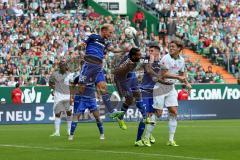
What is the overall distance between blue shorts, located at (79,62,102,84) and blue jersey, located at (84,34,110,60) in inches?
16.2

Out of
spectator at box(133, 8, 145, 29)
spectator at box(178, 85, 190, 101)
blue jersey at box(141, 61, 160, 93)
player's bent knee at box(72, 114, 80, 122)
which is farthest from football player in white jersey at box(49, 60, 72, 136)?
spectator at box(133, 8, 145, 29)

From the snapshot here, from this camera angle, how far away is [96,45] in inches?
968

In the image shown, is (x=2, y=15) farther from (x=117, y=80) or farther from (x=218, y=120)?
(x=117, y=80)

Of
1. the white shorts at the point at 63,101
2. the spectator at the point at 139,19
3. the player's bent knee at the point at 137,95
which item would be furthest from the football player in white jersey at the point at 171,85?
the spectator at the point at 139,19

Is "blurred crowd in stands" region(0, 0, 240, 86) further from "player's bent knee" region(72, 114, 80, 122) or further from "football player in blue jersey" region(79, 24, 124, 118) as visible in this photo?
"football player in blue jersey" region(79, 24, 124, 118)

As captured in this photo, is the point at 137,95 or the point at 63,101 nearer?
the point at 137,95

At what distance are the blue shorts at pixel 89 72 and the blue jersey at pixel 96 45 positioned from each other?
412 millimetres

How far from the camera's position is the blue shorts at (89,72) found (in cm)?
2505

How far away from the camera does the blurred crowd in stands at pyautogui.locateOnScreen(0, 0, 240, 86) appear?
43.3m

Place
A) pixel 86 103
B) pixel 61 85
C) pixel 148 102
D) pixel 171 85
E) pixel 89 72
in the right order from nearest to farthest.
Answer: pixel 171 85
pixel 148 102
pixel 89 72
pixel 86 103
pixel 61 85

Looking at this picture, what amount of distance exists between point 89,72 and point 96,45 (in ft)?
3.42

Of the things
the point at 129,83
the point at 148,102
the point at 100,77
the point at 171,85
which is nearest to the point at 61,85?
the point at 100,77

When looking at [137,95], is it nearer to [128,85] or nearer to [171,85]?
[128,85]

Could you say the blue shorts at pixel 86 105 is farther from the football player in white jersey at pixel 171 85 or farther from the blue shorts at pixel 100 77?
the football player in white jersey at pixel 171 85
